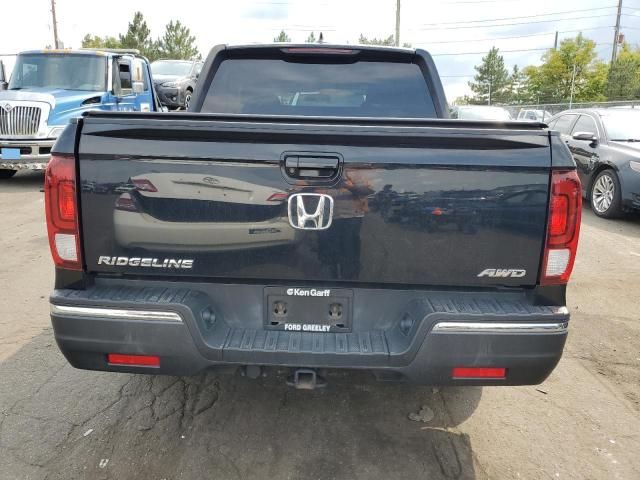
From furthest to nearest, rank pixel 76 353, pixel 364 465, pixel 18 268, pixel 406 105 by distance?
pixel 18 268
pixel 406 105
pixel 364 465
pixel 76 353

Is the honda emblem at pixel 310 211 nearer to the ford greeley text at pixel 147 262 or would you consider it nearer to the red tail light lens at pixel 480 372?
the ford greeley text at pixel 147 262

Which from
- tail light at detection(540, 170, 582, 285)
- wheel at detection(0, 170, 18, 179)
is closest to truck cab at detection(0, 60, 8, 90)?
wheel at detection(0, 170, 18, 179)

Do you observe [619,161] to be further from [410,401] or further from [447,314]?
[447,314]

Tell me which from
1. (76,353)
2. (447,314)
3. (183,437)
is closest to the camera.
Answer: (447,314)

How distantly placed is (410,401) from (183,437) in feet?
4.49

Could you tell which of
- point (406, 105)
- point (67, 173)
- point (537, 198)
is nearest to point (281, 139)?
point (67, 173)

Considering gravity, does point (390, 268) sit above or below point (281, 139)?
below

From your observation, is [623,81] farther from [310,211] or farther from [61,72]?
[310,211]

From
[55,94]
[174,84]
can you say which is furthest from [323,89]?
[174,84]

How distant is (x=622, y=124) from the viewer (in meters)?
8.96

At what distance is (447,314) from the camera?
2164 millimetres

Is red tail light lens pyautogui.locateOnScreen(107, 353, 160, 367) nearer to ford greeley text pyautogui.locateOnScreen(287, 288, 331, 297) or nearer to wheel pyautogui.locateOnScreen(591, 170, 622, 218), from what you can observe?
ford greeley text pyautogui.locateOnScreen(287, 288, 331, 297)

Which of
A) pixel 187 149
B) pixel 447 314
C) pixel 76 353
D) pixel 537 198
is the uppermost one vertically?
pixel 187 149

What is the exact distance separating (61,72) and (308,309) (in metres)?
10.8
